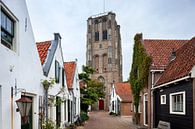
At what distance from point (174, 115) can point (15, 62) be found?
32.7 feet

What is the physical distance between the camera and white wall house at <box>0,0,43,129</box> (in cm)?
734

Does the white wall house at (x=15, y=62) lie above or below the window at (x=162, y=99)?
above

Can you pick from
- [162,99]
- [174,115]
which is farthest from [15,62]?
[162,99]

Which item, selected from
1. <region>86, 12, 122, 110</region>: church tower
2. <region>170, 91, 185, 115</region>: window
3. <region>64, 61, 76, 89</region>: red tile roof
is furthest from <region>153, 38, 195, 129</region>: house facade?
<region>86, 12, 122, 110</region>: church tower

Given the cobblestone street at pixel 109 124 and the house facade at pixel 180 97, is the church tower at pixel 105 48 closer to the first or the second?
the cobblestone street at pixel 109 124

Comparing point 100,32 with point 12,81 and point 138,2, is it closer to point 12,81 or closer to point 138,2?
point 138,2

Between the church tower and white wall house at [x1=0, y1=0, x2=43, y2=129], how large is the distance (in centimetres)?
6364

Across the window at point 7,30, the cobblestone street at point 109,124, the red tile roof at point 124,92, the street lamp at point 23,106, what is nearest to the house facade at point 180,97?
the cobblestone street at point 109,124

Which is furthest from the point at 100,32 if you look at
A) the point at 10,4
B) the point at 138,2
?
the point at 10,4

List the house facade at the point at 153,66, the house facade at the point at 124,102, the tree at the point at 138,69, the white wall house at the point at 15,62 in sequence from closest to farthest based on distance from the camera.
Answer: the white wall house at the point at 15,62
the house facade at the point at 153,66
the tree at the point at 138,69
the house facade at the point at 124,102

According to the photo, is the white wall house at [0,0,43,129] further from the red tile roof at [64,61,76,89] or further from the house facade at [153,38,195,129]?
the red tile roof at [64,61,76,89]

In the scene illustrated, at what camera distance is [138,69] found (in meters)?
25.3

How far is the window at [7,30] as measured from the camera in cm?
756

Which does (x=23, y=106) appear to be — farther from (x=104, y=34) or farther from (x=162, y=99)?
(x=104, y=34)
